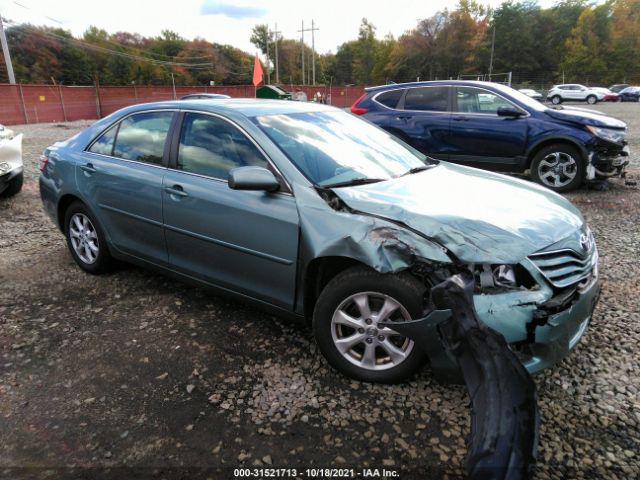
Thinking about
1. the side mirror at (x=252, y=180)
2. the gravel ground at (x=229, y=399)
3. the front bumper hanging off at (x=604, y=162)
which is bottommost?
the gravel ground at (x=229, y=399)

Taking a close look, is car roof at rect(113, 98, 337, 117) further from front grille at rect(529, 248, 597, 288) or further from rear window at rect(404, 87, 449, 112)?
rear window at rect(404, 87, 449, 112)

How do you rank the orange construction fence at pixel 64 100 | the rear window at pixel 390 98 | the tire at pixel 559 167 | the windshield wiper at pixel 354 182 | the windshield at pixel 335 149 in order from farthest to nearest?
the orange construction fence at pixel 64 100 → the rear window at pixel 390 98 → the tire at pixel 559 167 → the windshield at pixel 335 149 → the windshield wiper at pixel 354 182

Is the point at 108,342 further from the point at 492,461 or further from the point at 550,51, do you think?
the point at 550,51

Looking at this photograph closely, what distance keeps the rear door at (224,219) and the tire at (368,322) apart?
0.33 meters

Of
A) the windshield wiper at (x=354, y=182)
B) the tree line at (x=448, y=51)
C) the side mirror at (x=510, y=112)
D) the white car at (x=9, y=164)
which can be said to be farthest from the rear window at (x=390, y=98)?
the tree line at (x=448, y=51)

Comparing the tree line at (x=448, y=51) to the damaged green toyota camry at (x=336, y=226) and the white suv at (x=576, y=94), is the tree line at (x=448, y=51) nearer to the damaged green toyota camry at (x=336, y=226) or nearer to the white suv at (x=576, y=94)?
the white suv at (x=576, y=94)

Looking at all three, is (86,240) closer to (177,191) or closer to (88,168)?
(88,168)

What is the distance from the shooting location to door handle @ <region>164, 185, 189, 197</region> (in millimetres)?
3387

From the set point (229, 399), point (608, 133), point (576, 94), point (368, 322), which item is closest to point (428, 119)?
point (608, 133)

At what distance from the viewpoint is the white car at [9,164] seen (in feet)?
22.4

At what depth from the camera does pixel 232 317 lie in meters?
3.61

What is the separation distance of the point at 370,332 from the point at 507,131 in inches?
227

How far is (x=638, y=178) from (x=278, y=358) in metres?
8.19

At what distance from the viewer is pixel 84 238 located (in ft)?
14.3
